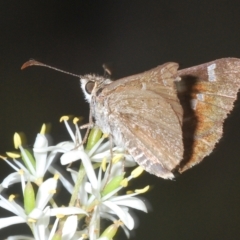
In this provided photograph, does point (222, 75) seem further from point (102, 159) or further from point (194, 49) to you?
point (194, 49)

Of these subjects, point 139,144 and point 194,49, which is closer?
point 139,144

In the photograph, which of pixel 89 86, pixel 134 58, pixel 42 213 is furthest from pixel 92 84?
pixel 134 58

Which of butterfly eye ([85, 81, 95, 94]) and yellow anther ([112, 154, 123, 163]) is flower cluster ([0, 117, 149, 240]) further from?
butterfly eye ([85, 81, 95, 94])

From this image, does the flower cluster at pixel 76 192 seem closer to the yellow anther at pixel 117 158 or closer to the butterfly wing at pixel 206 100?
the yellow anther at pixel 117 158

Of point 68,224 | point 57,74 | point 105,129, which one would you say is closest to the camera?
point 68,224

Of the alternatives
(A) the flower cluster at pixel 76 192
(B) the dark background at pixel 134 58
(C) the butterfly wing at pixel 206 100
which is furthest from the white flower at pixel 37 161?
(B) the dark background at pixel 134 58

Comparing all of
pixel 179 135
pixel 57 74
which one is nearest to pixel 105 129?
pixel 179 135

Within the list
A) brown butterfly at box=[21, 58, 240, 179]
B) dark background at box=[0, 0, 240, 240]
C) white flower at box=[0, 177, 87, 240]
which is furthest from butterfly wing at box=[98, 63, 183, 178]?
dark background at box=[0, 0, 240, 240]
